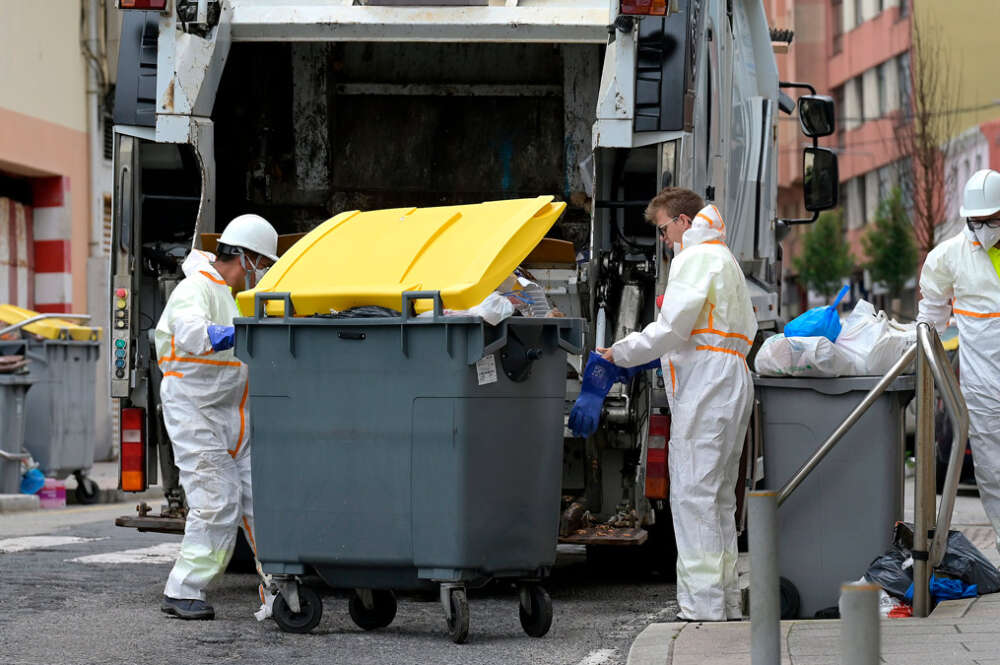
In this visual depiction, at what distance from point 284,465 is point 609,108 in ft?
6.46

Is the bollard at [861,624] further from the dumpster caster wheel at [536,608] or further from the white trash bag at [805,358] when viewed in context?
the white trash bag at [805,358]

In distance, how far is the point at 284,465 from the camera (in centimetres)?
620

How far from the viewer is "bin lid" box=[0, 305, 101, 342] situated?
13422mm

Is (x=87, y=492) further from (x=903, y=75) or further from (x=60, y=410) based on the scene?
(x=903, y=75)

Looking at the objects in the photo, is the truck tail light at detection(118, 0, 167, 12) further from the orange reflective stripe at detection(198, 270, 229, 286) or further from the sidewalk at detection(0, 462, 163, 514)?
the sidewalk at detection(0, 462, 163, 514)

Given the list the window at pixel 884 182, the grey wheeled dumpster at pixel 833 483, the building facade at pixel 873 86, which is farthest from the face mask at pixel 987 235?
the window at pixel 884 182

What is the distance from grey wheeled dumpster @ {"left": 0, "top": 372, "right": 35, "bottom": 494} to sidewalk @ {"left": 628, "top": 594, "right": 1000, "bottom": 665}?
24.9 ft

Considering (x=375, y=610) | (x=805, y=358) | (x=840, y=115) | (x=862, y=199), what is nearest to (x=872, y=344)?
(x=805, y=358)

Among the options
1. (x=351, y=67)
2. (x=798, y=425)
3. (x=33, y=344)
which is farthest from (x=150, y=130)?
(x=33, y=344)

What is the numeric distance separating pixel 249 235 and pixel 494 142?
7.38 ft

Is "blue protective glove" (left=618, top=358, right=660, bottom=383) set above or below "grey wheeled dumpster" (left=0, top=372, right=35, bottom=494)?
above

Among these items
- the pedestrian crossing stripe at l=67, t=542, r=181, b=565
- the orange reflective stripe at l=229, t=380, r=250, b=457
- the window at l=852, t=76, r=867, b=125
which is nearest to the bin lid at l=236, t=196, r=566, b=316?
the orange reflective stripe at l=229, t=380, r=250, b=457

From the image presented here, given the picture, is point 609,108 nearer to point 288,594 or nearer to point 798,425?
point 798,425

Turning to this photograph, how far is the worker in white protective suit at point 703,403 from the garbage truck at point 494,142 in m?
0.40
